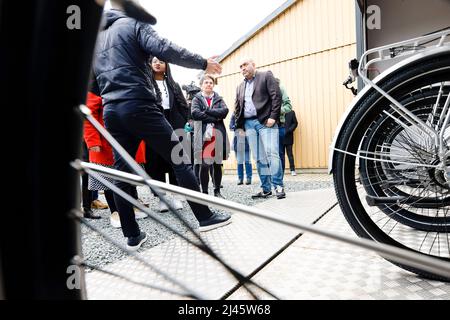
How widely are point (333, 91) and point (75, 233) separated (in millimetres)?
6485

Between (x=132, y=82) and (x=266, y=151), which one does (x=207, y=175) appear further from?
(x=132, y=82)

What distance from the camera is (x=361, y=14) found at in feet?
8.87

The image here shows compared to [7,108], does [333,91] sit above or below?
above

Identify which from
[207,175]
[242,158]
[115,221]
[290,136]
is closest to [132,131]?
[115,221]

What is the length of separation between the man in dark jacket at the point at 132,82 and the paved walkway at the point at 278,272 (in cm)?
45

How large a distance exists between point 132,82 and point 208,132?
1.84m

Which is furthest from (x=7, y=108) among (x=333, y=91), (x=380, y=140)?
(x=333, y=91)

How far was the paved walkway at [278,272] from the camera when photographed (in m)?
0.95

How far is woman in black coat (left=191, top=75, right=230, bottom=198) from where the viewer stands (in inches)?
134

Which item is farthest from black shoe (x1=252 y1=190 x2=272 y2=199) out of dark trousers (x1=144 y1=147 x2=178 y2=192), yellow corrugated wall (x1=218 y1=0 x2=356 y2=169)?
yellow corrugated wall (x1=218 y1=0 x2=356 y2=169)

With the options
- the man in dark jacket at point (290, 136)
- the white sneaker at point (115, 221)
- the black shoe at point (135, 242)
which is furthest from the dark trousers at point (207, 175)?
the man in dark jacket at point (290, 136)

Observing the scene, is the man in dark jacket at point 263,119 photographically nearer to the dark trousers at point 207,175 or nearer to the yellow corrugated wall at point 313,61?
the dark trousers at point 207,175

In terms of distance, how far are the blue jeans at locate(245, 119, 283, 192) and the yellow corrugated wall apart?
3079 millimetres
